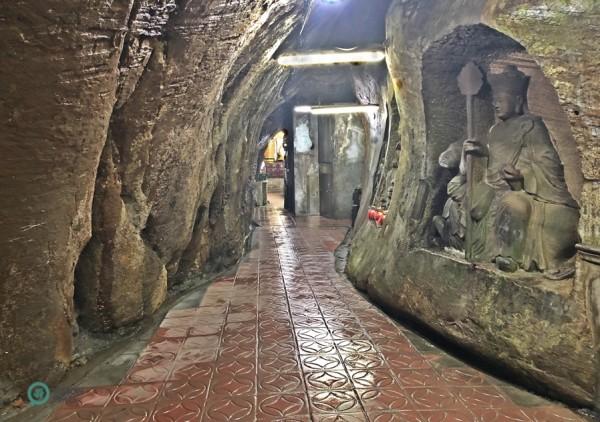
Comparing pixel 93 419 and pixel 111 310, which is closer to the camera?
pixel 93 419

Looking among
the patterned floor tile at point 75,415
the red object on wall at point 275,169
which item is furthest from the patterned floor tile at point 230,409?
the red object on wall at point 275,169

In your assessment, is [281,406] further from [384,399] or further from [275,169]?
[275,169]

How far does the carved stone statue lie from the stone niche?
111mm

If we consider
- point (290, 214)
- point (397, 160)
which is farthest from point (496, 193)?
point (290, 214)

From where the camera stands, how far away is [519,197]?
373 cm

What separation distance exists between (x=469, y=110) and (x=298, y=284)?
3.25 metres

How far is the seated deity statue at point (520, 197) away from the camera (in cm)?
349

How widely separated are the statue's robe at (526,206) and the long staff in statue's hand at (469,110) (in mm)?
49

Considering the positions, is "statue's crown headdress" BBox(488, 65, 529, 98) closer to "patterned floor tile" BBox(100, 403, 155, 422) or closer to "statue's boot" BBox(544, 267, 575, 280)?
"statue's boot" BBox(544, 267, 575, 280)

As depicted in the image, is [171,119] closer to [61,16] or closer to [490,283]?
[61,16]

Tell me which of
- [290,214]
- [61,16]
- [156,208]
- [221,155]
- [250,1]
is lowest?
[290,214]

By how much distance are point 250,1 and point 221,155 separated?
313 centimetres

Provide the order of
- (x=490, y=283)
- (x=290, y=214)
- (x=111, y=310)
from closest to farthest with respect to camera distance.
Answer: (x=490, y=283), (x=111, y=310), (x=290, y=214)

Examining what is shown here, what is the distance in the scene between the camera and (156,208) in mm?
5016
